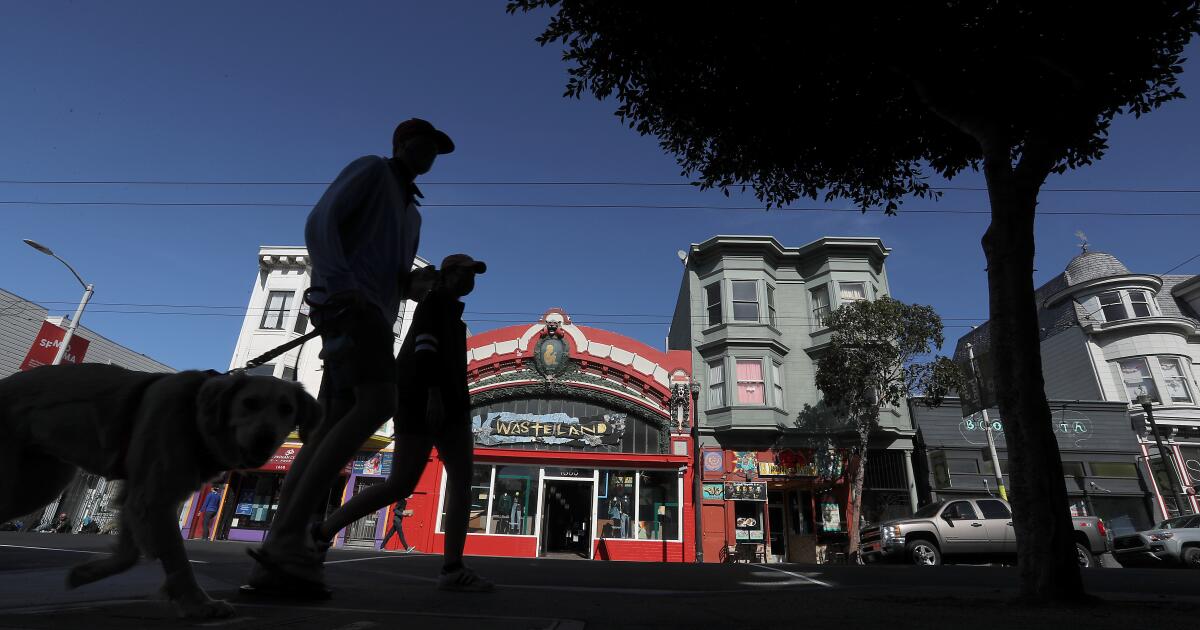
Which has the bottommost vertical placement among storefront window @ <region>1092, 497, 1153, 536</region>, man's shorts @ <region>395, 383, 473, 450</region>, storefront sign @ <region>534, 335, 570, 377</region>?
man's shorts @ <region>395, 383, 473, 450</region>

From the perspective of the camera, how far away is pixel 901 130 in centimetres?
677

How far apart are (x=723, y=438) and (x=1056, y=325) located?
2055 centimetres

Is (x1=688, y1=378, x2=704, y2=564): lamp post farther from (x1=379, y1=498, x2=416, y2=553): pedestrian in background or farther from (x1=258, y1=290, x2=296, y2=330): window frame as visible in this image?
(x1=258, y1=290, x2=296, y2=330): window frame

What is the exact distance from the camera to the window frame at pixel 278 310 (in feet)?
79.2

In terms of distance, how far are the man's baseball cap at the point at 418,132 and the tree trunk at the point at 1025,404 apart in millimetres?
3390

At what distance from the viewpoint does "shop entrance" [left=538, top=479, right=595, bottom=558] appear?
19.5 m

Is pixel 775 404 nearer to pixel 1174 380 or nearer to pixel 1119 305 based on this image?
pixel 1174 380

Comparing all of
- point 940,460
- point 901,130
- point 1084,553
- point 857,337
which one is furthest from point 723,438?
point 901,130

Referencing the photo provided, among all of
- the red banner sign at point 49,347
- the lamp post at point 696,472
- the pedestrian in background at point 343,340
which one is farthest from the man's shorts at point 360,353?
the red banner sign at point 49,347

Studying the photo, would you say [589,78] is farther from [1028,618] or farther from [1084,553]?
[1084,553]

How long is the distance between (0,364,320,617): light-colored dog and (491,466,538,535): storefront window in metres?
18.9

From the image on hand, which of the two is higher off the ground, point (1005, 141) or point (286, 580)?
point (1005, 141)

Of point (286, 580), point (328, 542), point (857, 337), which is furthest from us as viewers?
point (857, 337)

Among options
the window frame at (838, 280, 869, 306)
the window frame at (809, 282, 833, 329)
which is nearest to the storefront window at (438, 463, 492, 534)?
the window frame at (809, 282, 833, 329)
